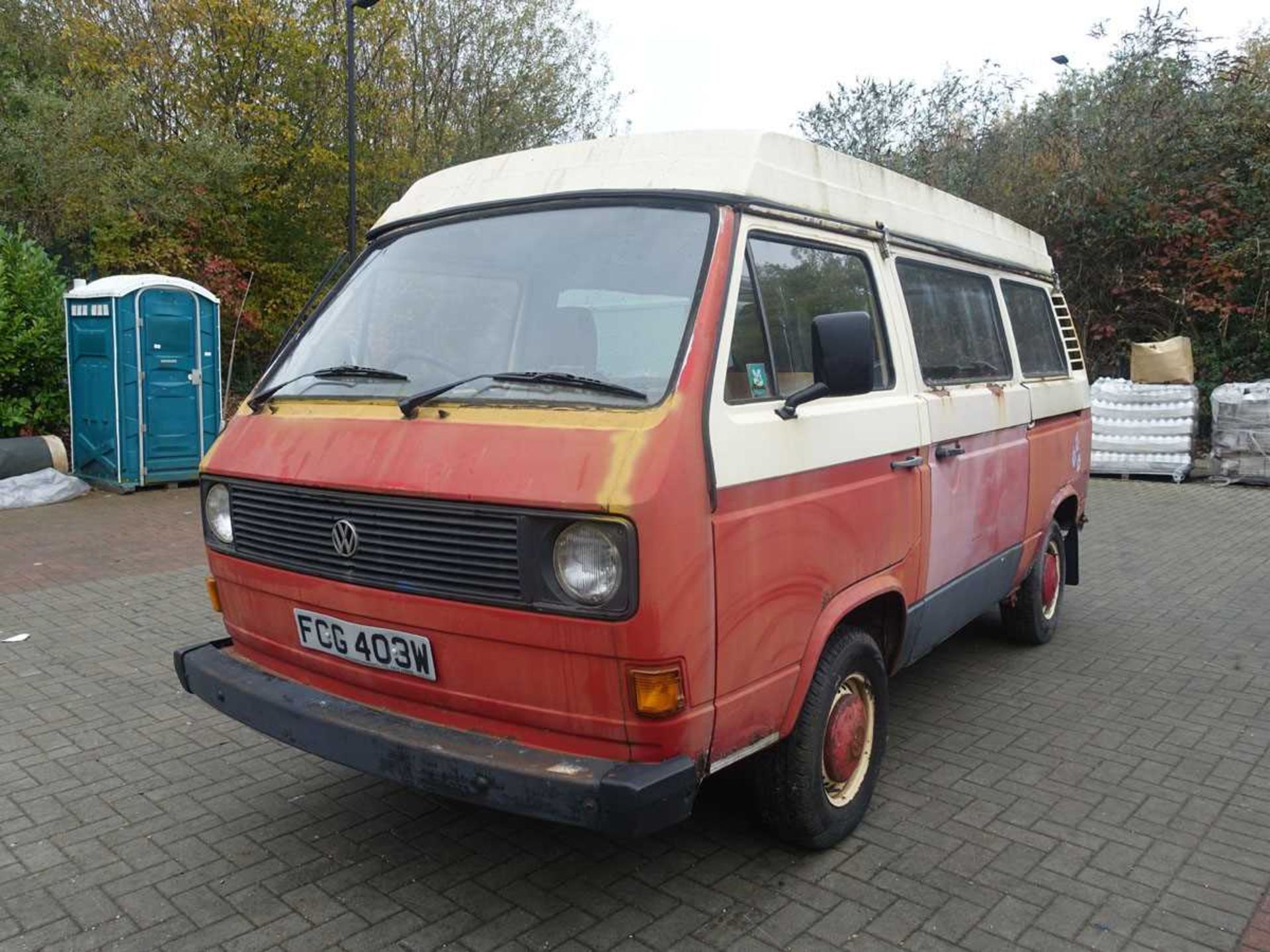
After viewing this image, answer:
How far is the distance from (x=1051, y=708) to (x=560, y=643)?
3.40 metres

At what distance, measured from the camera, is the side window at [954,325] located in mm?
4320

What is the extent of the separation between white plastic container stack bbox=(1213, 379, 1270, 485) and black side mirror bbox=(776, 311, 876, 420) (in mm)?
11783

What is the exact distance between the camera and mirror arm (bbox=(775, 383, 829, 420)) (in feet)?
10.5

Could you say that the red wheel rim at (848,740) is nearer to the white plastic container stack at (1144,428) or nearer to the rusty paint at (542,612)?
the rusty paint at (542,612)

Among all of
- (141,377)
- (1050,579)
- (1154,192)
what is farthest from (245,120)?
(1050,579)

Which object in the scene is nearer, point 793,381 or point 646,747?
point 646,747

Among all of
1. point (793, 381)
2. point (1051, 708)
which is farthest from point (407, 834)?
point (1051, 708)

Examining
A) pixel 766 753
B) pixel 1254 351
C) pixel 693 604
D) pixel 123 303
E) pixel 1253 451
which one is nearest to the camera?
pixel 693 604

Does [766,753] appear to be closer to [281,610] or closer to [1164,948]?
[1164,948]

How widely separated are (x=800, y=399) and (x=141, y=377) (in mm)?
9892

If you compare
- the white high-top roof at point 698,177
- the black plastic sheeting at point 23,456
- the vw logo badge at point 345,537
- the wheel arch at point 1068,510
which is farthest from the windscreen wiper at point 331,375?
the black plastic sheeting at point 23,456

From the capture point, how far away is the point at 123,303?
10891 millimetres

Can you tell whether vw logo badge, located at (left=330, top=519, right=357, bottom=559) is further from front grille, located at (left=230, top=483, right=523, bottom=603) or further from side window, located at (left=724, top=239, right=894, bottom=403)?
side window, located at (left=724, top=239, right=894, bottom=403)

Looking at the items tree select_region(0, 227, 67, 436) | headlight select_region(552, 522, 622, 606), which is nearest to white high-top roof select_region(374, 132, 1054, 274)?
headlight select_region(552, 522, 622, 606)
